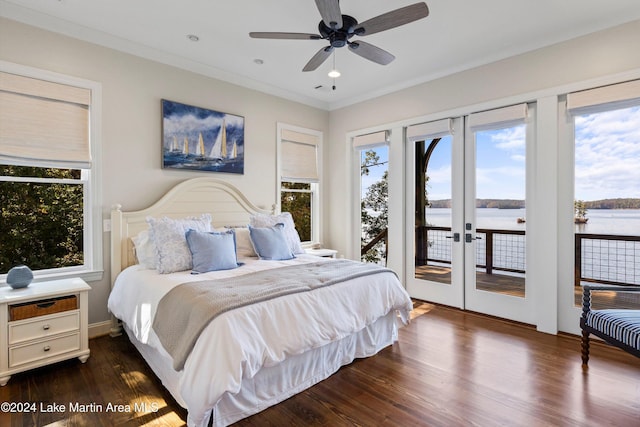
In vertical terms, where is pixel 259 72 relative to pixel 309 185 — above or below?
above

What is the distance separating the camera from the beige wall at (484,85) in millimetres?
2941

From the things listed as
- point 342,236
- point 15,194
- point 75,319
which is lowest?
point 75,319

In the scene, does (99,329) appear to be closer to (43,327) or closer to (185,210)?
(43,327)

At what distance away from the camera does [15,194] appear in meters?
2.87

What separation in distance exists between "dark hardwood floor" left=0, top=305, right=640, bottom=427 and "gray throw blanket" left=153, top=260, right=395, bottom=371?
0.51 m

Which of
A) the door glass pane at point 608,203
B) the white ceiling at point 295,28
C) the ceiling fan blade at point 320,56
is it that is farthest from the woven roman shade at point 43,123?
the door glass pane at point 608,203

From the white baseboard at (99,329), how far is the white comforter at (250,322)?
11.8 inches

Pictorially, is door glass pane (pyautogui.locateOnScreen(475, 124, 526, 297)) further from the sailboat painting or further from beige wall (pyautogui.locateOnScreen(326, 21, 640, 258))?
the sailboat painting

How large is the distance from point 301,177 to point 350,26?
2.75 meters

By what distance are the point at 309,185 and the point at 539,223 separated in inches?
126

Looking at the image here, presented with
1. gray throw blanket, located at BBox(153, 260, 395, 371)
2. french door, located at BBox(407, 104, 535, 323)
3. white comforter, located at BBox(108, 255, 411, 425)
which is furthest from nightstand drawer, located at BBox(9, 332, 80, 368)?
french door, located at BBox(407, 104, 535, 323)

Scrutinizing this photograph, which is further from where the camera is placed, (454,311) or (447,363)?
(454,311)

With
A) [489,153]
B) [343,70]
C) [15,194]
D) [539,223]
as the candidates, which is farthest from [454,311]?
[15,194]

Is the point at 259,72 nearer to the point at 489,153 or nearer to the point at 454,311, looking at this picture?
the point at 489,153
